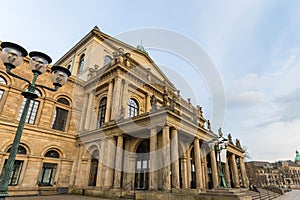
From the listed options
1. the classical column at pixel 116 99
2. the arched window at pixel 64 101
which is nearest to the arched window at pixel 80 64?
the arched window at pixel 64 101

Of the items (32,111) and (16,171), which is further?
(32,111)

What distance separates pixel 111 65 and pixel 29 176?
41.7 ft

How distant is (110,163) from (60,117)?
8663mm

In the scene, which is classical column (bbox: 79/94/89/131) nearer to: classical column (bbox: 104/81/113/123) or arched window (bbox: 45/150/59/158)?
arched window (bbox: 45/150/59/158)

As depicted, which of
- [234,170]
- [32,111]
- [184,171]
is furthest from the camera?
[234,170]

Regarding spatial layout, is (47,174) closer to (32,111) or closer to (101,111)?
(32,111)

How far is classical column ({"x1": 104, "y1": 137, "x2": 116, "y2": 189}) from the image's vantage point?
1436 cm

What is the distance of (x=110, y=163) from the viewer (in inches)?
581

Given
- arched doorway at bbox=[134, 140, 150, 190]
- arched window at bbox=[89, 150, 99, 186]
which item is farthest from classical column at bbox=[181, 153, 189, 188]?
arched window at bbox=[89, 150, 99, 186]

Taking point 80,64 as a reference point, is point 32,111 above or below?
below

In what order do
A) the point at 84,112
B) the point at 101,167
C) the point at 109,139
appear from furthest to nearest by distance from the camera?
1. the point at 84,112
2. the point at 109,139
3. the point at 101,167

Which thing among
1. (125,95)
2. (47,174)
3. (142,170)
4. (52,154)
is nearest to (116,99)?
(125,95)

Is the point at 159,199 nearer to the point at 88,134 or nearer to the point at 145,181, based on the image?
the point at 145,181

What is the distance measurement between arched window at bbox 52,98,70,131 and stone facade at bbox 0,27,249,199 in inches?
4.1
